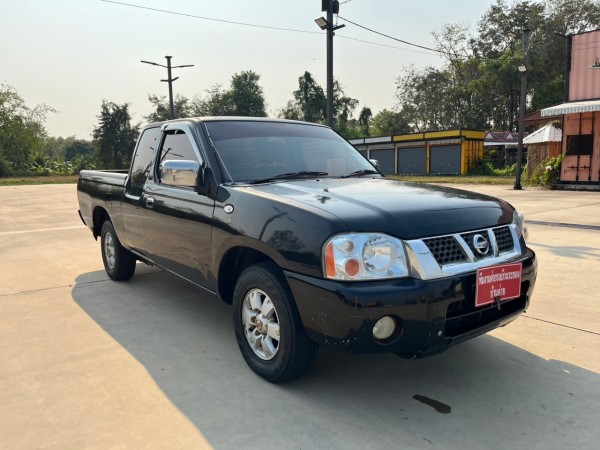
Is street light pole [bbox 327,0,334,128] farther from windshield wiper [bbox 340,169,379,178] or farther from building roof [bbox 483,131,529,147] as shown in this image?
building roof [bbox 483,131,529,147]

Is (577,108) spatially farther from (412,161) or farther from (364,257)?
(412,161)

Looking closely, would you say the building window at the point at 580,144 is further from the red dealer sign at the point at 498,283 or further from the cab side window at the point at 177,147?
the cab side window at the point at 177,147

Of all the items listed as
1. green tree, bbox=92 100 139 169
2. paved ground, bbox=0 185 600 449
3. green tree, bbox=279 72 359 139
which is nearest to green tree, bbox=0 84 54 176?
green tree, bbox=92 100 139 169

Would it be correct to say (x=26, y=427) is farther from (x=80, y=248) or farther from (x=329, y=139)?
(x=80, y=248)

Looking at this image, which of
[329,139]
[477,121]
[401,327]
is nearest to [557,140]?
[329,139]

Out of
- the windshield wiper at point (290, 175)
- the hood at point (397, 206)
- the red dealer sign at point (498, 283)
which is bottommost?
the red dealer sign at point (498, 283)

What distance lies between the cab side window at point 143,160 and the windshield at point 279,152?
0.98 meters

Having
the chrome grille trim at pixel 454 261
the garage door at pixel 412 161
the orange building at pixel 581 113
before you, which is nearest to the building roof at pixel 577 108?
the orange building at pixel 581 113

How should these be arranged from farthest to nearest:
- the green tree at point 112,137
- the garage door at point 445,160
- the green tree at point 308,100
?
the green tree at point 308,100, the green tree at point 112,137, the garage door at point 445,160

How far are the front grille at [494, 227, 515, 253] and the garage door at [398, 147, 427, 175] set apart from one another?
36.0 metres

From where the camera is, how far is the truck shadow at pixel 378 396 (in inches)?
Result: 95.3

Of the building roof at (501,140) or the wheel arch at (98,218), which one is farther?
the building roof at (501,140)

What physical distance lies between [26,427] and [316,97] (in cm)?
6577

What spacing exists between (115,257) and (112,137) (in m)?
57.1
